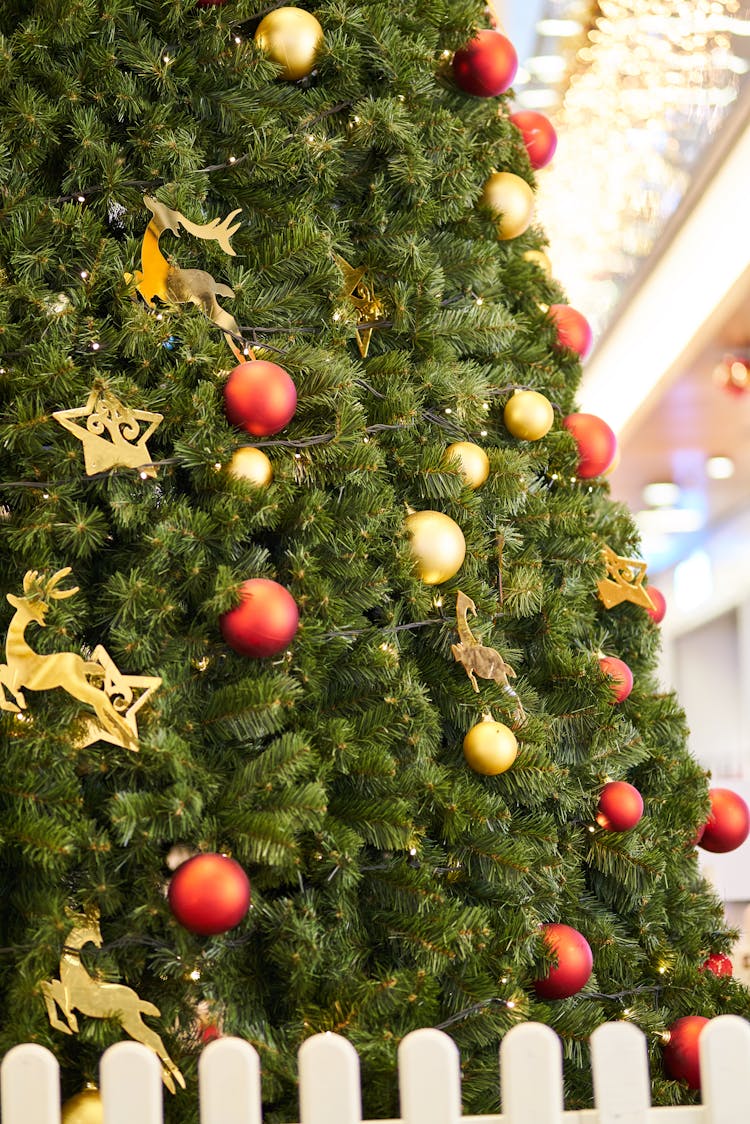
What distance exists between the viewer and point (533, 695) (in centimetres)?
118

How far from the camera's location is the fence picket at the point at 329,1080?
819 millimetres

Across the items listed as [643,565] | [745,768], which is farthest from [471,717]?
[745,768]

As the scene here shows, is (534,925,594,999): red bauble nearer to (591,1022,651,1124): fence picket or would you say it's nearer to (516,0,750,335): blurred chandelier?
(591,1022,651,1124): fence picket

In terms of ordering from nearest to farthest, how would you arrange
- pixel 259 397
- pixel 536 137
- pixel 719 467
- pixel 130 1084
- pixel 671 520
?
pixel 130 1084 → pixel 259 397 → pixel 536 137 → pixel 719 467 → pixel 671 520

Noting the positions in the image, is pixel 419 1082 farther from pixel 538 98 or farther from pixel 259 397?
pixel 538 98

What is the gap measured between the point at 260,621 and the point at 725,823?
2.27 feet

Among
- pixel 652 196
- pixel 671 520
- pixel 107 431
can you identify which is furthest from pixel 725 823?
pixel 671 520

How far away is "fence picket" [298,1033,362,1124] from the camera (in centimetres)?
82

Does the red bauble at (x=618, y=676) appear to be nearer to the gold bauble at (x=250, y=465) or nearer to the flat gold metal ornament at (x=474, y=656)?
the flat gold metal ornament at (x=474, y=656)

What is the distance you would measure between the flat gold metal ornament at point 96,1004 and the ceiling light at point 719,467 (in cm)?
468

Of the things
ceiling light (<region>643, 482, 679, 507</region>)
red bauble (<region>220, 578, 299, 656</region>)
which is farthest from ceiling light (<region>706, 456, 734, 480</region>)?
red bauble (<region>220, 578, 299, 656</region>)

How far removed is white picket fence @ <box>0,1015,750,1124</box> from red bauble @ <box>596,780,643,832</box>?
330mm

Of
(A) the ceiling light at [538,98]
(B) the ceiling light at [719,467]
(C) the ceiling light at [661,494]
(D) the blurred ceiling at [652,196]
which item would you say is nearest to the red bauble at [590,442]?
(D) the blurred ceiling at [652,196]

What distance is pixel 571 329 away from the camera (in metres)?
1.42
